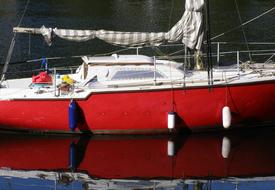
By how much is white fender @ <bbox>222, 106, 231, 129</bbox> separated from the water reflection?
2.00 ft

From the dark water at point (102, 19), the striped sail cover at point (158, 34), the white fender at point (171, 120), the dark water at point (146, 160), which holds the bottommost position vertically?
the dark water at point (146, 160)

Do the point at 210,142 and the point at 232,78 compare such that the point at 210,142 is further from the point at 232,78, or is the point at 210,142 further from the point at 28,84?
the point at 28,84

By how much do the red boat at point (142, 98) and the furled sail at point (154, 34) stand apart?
32 millimetres

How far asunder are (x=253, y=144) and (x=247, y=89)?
1.70m

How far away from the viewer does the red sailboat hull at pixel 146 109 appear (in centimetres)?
1911

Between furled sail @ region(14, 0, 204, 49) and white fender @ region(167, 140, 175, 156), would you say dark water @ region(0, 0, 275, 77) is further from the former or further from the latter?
white fender @ region(167, 140, 175, 156)

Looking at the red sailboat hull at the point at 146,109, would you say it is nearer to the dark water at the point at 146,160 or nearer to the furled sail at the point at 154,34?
the dark water at the point at 146,160

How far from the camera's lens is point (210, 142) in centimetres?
1938

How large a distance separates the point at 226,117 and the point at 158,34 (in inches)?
135

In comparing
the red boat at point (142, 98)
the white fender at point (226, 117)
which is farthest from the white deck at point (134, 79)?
the white fender at point (226, 117)

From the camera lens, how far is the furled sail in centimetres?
1998

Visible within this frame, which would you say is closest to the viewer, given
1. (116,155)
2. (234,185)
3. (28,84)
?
(234,185)

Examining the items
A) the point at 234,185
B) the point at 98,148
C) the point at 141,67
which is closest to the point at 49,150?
the point at 98,148

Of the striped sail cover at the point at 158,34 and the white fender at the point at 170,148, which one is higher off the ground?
the striped sail cover at the point at 158,34
